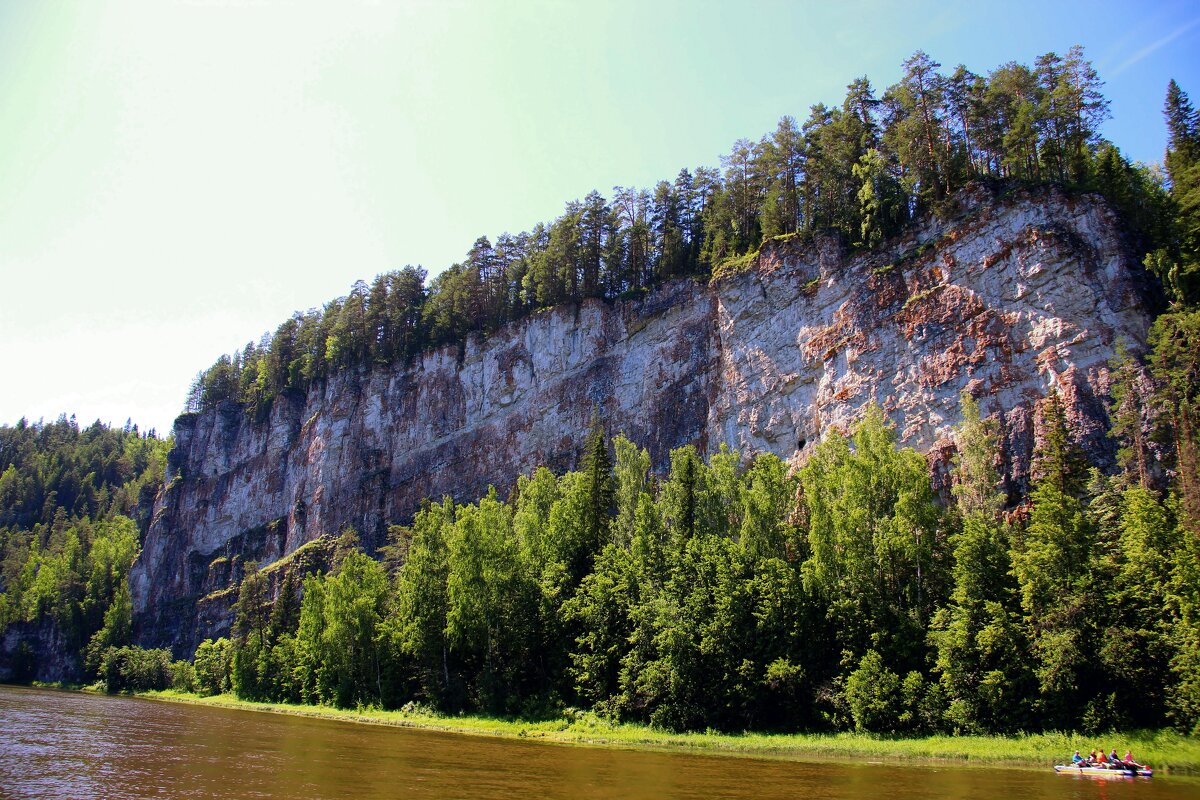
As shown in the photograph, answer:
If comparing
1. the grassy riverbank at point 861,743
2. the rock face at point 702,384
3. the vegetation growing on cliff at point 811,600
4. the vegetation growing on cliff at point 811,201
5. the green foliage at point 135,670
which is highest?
the vegetation growing on cliff at point 811,201

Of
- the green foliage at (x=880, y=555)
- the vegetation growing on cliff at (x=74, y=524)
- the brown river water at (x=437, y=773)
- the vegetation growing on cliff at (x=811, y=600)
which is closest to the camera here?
the brown river water at (x=437, y=773)

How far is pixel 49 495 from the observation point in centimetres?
14775

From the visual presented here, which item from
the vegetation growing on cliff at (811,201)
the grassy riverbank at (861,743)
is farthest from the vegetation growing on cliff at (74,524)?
the grassy riverbank at (861,743)

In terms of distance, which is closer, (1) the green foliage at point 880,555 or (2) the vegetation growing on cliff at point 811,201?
(1) the green foliage at point 880,555

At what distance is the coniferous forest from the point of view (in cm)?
3403

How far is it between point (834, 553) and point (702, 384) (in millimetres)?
25952

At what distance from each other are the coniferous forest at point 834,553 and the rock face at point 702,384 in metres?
2.23

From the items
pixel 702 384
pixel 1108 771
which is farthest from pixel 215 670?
pixel 1108 771

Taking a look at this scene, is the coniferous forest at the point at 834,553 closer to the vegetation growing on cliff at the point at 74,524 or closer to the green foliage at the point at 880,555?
the green foliage at the point at 880,555

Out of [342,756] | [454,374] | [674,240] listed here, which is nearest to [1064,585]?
[342,756]

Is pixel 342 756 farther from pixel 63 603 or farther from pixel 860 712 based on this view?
pixel 63 603

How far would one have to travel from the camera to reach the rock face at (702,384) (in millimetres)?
46500

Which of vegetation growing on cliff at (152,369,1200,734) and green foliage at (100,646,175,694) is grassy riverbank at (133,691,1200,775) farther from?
green foliage at (100,646,175,694)

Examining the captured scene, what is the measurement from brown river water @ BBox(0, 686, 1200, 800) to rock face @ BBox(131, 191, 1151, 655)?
23.3 metres
